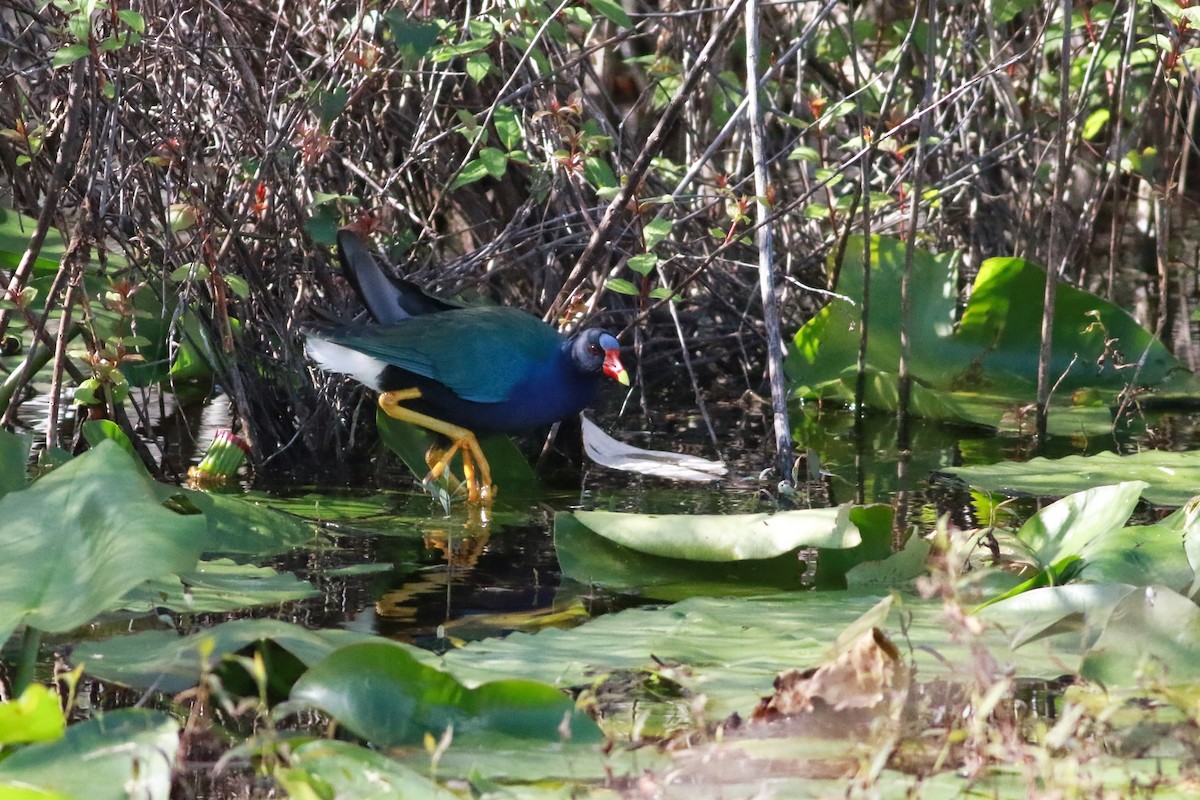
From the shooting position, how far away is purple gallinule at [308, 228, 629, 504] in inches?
144

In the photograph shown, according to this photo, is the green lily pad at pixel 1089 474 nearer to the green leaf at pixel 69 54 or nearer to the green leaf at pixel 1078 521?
the green leaf at pixel 1078 521

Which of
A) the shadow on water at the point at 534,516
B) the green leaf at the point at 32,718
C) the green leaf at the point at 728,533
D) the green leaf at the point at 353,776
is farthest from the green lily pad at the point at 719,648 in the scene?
the green leaf at the point at 32,718

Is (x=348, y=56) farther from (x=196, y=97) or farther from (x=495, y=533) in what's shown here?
(x=495, y=533)

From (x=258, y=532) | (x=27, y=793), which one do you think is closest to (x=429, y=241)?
(x=258, y=532)

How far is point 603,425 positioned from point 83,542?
2566 mm

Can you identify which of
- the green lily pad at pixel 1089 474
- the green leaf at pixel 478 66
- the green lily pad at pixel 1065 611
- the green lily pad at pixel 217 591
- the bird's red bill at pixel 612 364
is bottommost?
the green lily pad at pixel 1065 611

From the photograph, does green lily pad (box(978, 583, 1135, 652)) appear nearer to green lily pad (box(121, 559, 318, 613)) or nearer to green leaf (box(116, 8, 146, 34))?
green lily pad (box(121, 559, 318, 613))

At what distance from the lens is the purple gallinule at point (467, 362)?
3658mm

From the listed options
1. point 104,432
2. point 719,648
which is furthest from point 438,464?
point 719,648

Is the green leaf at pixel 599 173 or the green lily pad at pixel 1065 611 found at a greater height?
the green leaf at pixel 599 173

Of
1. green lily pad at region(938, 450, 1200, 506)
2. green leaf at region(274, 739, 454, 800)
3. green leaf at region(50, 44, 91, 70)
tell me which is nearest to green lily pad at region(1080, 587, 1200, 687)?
green leaf at region(274, 739, 454, 800)

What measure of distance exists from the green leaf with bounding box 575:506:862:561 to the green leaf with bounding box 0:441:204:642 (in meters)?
0.98

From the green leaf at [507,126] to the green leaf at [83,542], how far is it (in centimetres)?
163

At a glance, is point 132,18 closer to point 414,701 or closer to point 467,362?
point 467,362
